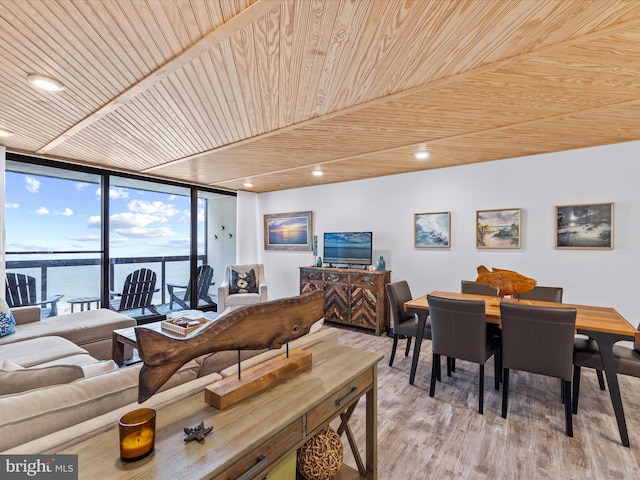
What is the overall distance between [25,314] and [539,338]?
4.81m

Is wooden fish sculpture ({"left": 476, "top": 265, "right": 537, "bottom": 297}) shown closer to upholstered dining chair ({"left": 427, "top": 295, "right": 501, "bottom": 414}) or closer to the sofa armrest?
upholstered dining chair ({"left": 427, "top": 295, "right": 501, "bottom": 414})

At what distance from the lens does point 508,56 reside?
63.6 inches

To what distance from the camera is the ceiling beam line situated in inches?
50.6

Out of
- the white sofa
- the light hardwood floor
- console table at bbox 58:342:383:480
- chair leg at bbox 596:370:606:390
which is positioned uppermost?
the white sofa

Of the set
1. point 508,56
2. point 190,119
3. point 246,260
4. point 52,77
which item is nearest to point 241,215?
point 246,260

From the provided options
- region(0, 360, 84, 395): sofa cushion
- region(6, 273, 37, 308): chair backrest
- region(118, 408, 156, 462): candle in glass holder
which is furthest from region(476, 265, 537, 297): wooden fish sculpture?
region(6, 273, 37, 308): chair backrest

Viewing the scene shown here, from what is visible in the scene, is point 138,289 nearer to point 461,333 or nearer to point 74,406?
point 74,406

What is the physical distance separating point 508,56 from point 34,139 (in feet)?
13.8

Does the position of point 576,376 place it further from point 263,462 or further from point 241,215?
point 241,215

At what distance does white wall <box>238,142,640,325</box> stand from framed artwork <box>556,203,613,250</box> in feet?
→ 0.20

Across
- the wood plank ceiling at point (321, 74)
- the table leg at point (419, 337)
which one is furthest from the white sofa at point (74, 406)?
the table leg at point (419, 337)

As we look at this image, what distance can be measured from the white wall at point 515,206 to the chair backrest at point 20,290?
13.3 feet

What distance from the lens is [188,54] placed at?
1596 mm

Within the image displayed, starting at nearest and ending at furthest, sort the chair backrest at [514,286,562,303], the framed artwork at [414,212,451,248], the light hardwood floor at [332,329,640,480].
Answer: the light hardwood floor at [332,329,640,480], the chair backrest at [514,286,562,303], the framed artwork at [414,212,451,248]
